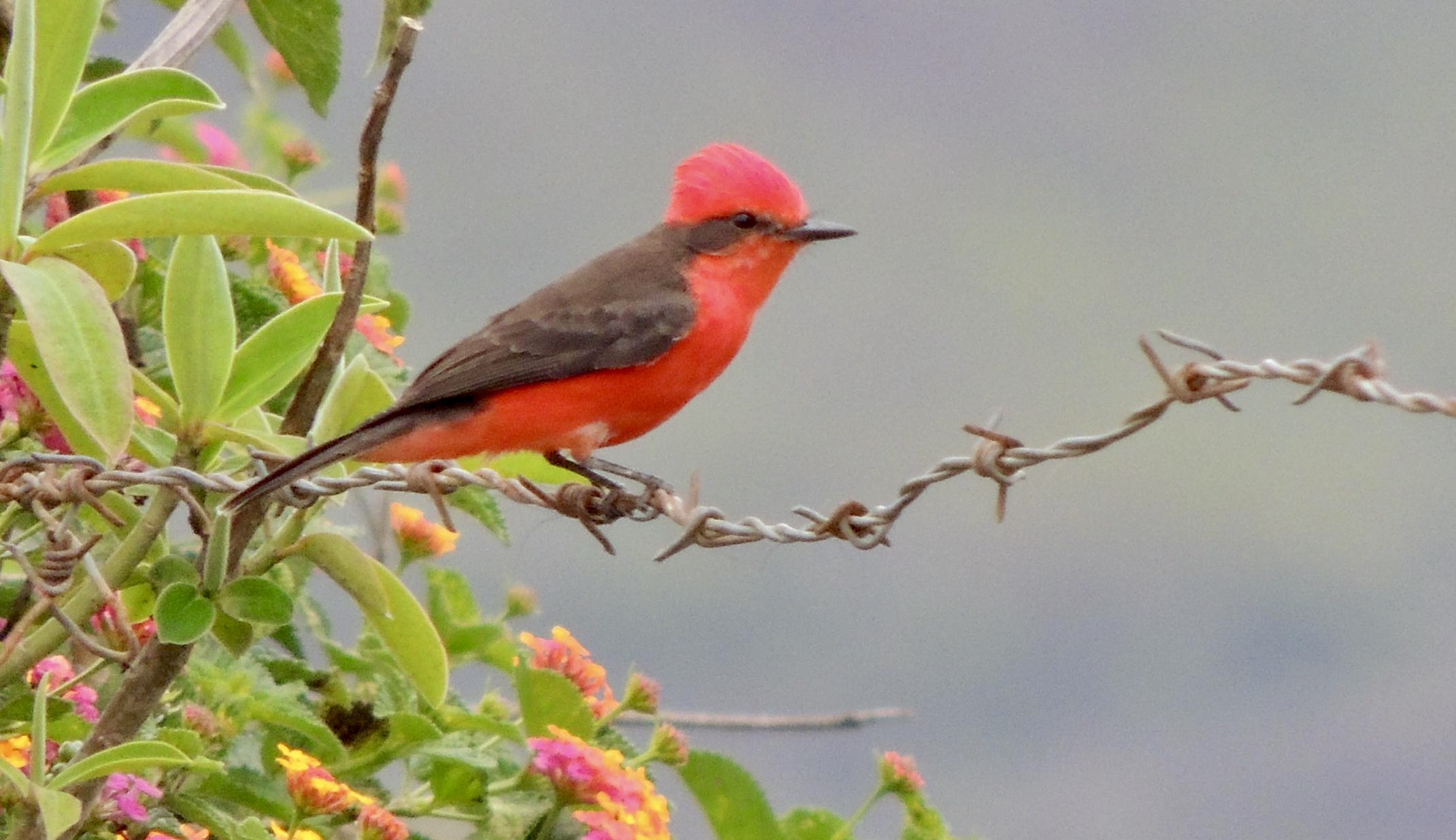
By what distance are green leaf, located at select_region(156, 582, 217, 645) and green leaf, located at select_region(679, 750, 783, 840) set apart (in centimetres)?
72

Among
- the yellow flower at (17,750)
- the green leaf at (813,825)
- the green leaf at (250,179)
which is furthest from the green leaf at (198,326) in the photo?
the green leaf at (813,825)

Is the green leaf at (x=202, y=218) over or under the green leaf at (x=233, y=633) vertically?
over

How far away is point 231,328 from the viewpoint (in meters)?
2.48

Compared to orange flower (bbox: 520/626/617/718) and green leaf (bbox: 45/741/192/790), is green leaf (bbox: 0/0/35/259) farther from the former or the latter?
orange flower (bbox: 520/626/617/718)

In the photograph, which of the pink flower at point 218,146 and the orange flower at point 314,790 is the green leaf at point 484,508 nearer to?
the orange flower at point 314,790

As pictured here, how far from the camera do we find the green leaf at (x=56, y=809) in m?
2.05

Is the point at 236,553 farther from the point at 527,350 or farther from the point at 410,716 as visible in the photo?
A: the point at 527,350

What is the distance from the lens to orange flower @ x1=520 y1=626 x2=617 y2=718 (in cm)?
267

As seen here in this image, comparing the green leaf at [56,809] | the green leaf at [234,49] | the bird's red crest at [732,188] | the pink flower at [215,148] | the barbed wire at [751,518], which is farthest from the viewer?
the pink flower at [215,148]

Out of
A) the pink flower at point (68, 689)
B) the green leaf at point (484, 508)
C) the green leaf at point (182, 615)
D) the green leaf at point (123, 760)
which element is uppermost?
the green leaf at point (484, 508)

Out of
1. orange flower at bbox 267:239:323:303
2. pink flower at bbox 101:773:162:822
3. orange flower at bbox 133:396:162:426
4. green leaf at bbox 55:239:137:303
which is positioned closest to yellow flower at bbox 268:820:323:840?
pink flower at bbox 101:773:162:822

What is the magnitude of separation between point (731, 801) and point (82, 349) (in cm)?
108

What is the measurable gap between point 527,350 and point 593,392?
0.51 ft

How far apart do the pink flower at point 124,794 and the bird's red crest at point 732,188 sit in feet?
6.08
